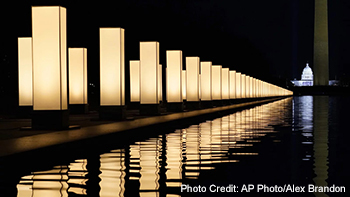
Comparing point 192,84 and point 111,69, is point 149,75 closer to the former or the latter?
point 111,69

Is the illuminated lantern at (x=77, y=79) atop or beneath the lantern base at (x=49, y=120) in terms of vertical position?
atop

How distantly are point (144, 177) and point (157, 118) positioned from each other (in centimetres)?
1193

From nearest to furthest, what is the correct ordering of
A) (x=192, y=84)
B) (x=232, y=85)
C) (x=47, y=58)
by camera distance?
(x=47, y=58) < (x=192, y=84) < (x=232, y=85)

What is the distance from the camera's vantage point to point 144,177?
8625mm

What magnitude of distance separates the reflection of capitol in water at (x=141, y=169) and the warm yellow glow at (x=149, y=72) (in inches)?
300

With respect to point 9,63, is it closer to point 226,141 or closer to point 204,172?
point 226,141

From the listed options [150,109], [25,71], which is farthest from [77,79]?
[150,109]

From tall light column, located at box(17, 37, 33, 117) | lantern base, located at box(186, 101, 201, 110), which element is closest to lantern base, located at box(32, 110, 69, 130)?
tall light column, located at box(17, 37, 33, 117)

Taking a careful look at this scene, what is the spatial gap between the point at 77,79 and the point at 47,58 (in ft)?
37.1

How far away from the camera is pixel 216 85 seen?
41.2 meters

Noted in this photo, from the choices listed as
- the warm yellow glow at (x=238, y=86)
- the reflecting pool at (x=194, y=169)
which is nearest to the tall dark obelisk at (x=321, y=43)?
the warm yellow glow at (x=238, y=86)

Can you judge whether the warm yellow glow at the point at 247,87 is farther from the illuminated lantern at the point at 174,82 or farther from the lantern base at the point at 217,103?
the illuminated lantern at the point at 174,82

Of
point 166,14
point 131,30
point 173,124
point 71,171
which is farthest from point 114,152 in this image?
point 166,14

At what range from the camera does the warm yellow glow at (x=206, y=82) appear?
120 feet
